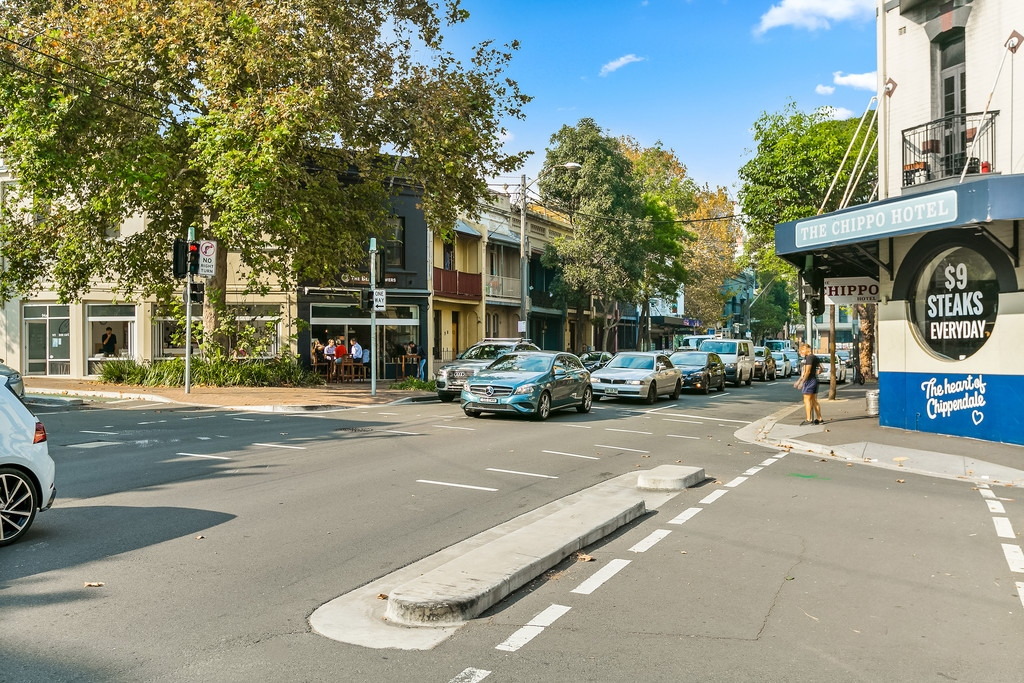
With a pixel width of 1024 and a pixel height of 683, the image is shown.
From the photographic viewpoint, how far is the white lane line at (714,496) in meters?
9.91

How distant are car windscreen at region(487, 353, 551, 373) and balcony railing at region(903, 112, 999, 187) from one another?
8327mm

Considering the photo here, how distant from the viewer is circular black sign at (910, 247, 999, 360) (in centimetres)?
1556

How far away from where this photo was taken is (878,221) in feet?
50.3

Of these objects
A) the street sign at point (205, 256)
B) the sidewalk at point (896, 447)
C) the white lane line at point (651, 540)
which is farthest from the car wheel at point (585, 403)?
the white lane line at point (651, 540)

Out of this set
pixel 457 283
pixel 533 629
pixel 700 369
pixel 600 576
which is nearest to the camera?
pixel 533 629

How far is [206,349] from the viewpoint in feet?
86.4

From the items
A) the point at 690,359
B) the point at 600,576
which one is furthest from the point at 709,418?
the point at 600,576

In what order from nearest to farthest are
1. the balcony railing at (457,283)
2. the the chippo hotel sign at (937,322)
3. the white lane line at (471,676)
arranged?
the white lane line at (471,676)
the the chippo hotel sign at (937,322)
the balcony railing at (457,283)

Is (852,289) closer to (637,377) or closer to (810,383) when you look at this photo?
(810,383)

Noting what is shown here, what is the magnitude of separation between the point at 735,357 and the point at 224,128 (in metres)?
23.4

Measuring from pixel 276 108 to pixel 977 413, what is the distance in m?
16.4

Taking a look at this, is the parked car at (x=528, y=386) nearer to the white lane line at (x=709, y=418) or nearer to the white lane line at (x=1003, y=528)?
the white lane line at (x=709, y=418)

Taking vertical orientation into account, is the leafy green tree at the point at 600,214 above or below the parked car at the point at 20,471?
above

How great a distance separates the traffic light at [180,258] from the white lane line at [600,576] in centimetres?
1825
